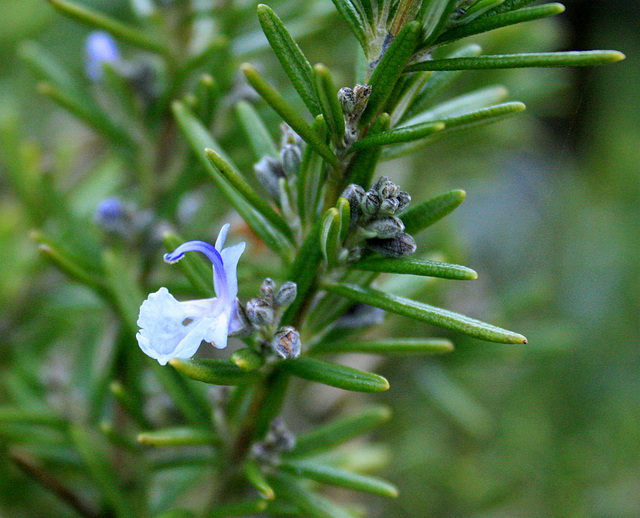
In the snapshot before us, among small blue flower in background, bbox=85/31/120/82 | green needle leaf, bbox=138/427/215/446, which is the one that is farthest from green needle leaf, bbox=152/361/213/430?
small blue flower in background, bbox=85/31/120/82

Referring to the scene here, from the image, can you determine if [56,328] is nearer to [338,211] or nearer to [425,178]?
[338,211]

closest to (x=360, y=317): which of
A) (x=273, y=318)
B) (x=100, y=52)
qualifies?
(x=273, y=318)

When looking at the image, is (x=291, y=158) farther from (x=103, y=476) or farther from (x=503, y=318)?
(x=503, y=318)

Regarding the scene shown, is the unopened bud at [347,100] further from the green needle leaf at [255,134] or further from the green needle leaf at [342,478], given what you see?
the green needle leaf at [342,478]

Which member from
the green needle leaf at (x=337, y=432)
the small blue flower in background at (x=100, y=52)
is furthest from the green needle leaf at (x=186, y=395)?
the small blue flower in background at (x=100, y=52)

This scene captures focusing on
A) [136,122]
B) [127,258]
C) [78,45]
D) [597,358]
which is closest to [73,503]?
[127,258]

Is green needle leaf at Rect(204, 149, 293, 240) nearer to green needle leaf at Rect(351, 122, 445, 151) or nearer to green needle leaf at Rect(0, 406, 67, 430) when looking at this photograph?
green needle leaf at Rect(351, 122, 445, 151)
